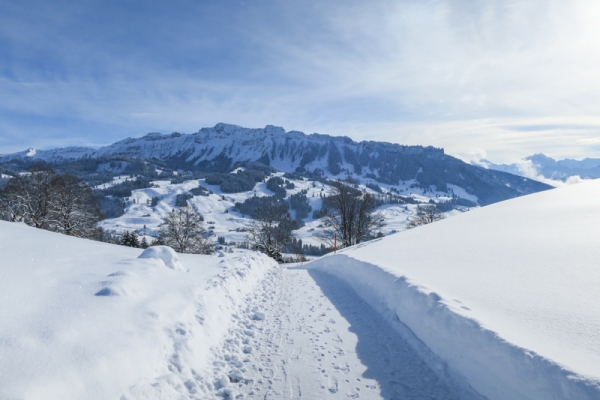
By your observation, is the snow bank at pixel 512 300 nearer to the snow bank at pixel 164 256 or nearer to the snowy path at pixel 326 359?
the snowy path at pixel 326 359

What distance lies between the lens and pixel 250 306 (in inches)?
356

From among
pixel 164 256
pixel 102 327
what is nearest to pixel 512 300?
pixel 102 327

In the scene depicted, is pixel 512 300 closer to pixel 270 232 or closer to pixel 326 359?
pixel 326 359

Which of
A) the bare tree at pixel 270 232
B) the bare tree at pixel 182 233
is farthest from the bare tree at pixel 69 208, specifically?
the bare tree at pixel 270 232

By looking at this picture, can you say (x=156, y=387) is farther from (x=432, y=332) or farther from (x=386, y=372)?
(x=432, y=332)

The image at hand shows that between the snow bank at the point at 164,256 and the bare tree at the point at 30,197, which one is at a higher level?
the bare tree at the point at 30,197

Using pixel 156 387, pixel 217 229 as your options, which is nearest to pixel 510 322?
pixel 156 387

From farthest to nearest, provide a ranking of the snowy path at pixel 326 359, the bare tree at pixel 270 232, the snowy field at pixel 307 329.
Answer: the bare tree at pixel 270 232, the snowy path at pixel 326 359, the snowy field at pixel 307 329

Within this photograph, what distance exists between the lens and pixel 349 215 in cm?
3394

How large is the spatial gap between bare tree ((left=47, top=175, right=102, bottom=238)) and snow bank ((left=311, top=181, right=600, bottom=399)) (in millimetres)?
30045

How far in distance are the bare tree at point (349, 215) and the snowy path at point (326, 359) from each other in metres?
25.1

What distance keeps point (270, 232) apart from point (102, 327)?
3418 centimetres

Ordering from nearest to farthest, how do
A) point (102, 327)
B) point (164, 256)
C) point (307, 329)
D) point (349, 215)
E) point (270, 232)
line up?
1. point (102, 327)
2. point (307, 329)
3. point (164, 256)
4. point (349, 215)
5. point (270, 232)

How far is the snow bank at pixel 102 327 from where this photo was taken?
368cm
